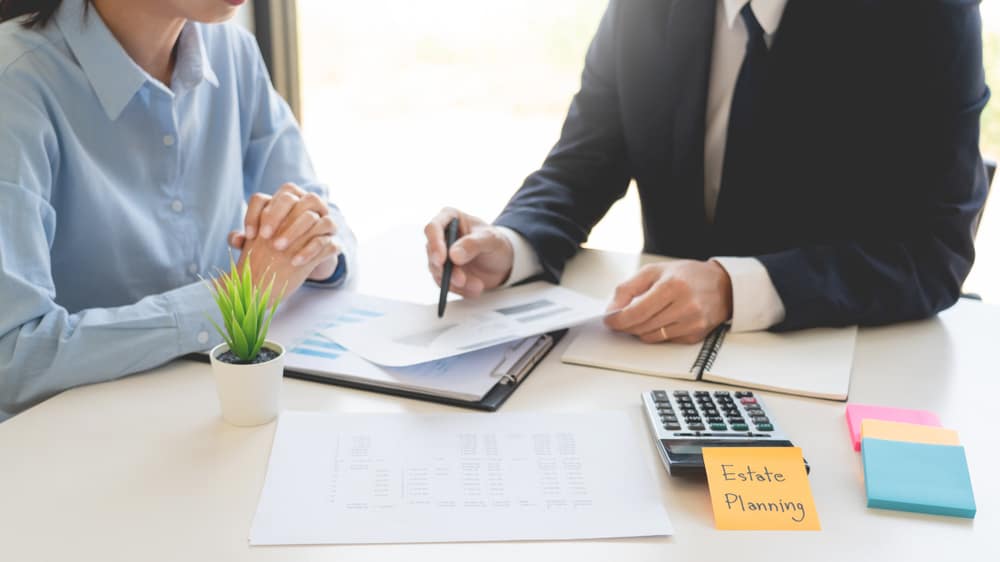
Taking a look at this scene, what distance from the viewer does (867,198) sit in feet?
4.11

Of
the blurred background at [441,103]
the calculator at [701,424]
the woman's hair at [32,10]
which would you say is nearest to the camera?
the calculator at [701,424]

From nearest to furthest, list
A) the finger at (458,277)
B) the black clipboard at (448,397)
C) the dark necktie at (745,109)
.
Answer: the black clipboard at (448,397), the finger at (458,277), the dark necktie at (745,109)

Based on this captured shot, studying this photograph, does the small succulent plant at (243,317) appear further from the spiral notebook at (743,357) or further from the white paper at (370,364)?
the spiral notebook at (743,357)

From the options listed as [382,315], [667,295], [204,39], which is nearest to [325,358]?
[382,315]

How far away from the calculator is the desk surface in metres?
0.02

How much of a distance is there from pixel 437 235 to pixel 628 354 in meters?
0.31

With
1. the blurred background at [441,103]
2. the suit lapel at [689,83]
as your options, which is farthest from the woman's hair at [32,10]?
the blurred background at [441,103]

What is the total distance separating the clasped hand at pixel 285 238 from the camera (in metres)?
1.09

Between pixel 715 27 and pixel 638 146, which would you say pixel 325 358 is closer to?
pixel 638 146

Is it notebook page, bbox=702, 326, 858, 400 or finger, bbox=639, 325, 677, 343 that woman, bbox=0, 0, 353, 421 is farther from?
notebook page, bbox=702, 326, 858, 400

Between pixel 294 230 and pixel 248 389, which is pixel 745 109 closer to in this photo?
pixel 294 230

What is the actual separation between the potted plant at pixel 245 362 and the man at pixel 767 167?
1.13 feet

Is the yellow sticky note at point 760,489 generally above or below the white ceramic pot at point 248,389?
above

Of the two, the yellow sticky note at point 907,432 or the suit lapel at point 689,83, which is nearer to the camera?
the yellow sticky note at point 907,432
